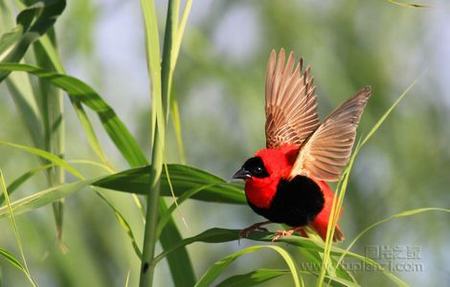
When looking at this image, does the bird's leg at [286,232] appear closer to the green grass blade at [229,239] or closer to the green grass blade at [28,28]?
the green grass blade at [229,239]

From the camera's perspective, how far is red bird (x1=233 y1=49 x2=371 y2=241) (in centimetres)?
111

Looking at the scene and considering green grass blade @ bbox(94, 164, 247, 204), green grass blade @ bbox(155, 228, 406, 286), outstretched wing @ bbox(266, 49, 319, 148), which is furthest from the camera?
outstretched wing @ bbox(266, 49, 319, 148)

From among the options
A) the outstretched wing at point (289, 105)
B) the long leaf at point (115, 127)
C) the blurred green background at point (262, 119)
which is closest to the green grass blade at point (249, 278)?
the long leaf at point (115, 127)

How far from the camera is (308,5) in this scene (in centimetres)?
236

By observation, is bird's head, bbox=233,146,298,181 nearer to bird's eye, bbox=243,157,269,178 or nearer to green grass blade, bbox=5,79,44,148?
bird's eye, bbox=243,157,269,178

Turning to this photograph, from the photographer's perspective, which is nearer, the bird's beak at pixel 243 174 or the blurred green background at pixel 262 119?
the bird's beak at pixel 243 174

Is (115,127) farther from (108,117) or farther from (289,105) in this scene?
(289,105)

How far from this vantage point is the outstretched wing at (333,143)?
105cm

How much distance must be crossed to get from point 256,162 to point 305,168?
0.08 m

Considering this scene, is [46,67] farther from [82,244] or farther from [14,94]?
[82,244]

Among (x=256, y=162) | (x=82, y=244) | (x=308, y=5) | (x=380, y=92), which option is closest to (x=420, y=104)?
(x=380, y=92)

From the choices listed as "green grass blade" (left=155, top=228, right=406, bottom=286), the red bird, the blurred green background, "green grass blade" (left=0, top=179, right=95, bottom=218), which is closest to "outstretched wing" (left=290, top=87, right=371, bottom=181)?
the red bird

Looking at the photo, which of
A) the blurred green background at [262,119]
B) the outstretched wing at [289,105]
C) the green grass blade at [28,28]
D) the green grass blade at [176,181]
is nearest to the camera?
the green grass blade at [176,181]

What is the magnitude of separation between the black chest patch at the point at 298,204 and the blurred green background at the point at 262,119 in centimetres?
70
